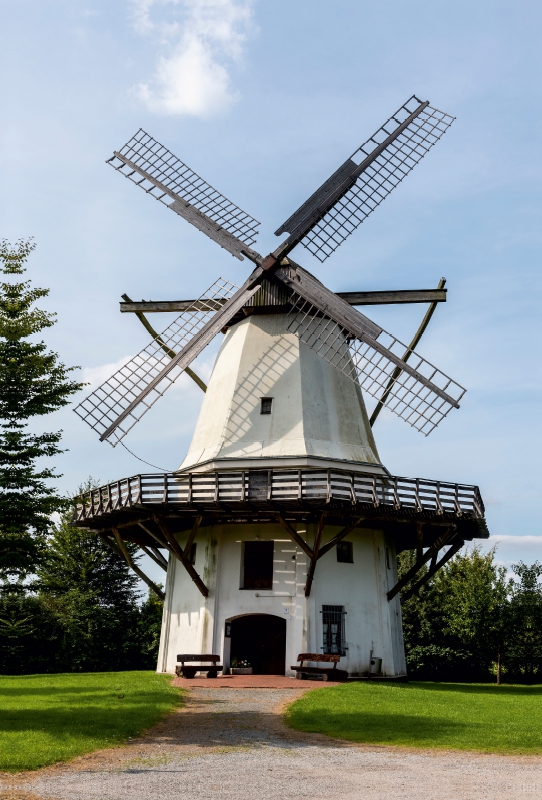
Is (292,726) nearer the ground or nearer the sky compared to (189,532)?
nearer the ground

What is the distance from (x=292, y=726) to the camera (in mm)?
14875

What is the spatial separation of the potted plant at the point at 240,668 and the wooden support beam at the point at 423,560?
4912 mm

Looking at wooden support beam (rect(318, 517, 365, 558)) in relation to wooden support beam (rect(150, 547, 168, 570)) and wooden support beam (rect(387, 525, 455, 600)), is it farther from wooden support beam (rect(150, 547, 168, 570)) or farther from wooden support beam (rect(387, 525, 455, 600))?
wooden support beam (rect(150, 547, 168, 570))

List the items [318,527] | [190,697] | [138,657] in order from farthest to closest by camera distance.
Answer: [138,657]
[318,527]
[190,697]

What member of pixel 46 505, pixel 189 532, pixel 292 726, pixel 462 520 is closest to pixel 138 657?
pixel 189 532

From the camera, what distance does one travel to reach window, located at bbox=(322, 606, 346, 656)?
24188 mm

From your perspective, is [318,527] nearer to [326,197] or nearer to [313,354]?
[313,354]

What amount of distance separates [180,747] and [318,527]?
429 inches

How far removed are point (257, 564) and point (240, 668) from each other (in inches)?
121

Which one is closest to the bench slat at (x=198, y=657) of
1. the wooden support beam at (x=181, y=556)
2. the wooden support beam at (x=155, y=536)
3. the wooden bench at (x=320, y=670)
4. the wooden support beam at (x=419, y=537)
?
the wooden support beam at (x=181, y=556)

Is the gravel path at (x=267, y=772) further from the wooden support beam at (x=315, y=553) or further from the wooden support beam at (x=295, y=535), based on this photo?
the wooden support beam at (x=295, y=535)

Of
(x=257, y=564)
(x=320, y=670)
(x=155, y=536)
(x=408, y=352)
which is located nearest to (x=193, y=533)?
(x=155, y=536)

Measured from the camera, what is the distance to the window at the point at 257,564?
2506 cm

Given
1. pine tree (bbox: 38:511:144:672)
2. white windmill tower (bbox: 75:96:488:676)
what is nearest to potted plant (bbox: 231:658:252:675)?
white windmill tower (bbox: 75:96:488:676)
